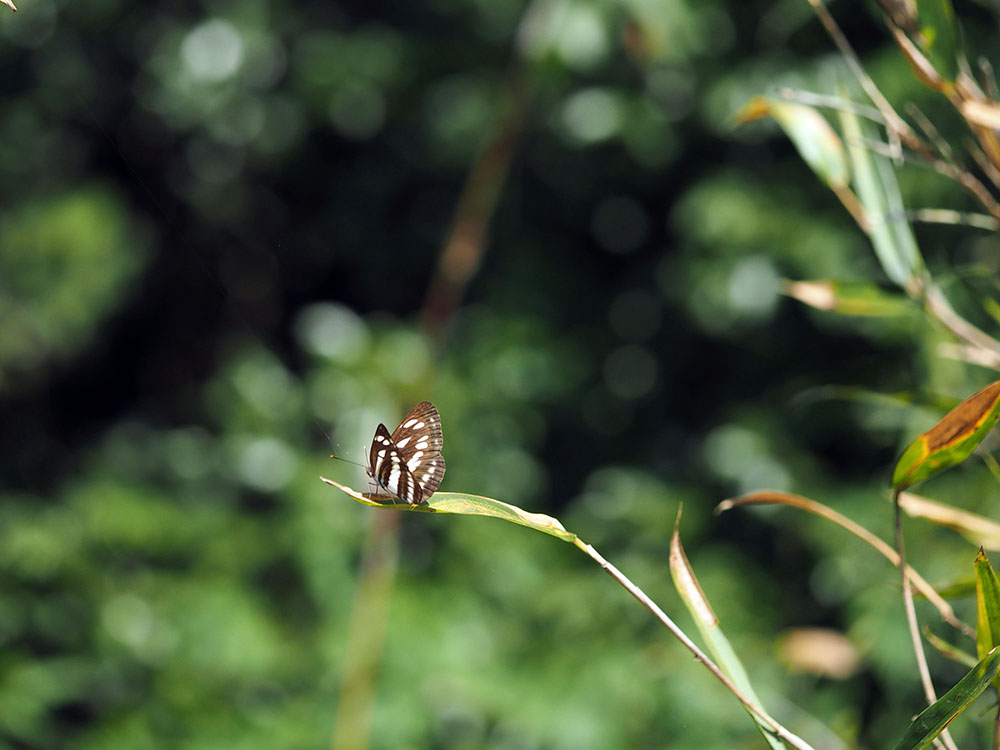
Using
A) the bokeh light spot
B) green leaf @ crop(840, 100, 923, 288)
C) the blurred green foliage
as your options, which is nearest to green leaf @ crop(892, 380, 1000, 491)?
green leaf @ crop(840, 100, 923, 288)

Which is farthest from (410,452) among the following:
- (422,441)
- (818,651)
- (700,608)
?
(818,651)

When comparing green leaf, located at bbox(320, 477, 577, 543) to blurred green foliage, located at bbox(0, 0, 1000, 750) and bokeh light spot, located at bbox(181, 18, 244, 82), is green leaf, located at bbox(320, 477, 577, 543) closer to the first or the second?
blurred green foliage, located at bbox(0, 0, 1000, 750)

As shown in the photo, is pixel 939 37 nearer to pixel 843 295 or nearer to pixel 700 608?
pixel 843 295

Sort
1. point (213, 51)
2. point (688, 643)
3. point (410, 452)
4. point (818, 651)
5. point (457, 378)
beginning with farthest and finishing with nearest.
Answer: point (213, 51)
point (457, 378)
point (818, 651)
point (410, 452)
point (688, 643)

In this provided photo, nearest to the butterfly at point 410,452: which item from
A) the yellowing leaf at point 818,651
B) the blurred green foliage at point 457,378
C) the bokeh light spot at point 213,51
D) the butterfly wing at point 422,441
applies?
the butterfly wing at point 422,441

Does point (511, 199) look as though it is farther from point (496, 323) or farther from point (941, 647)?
point (941, 647)

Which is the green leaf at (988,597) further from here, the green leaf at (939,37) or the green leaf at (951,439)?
the green leaf at (939,37)
